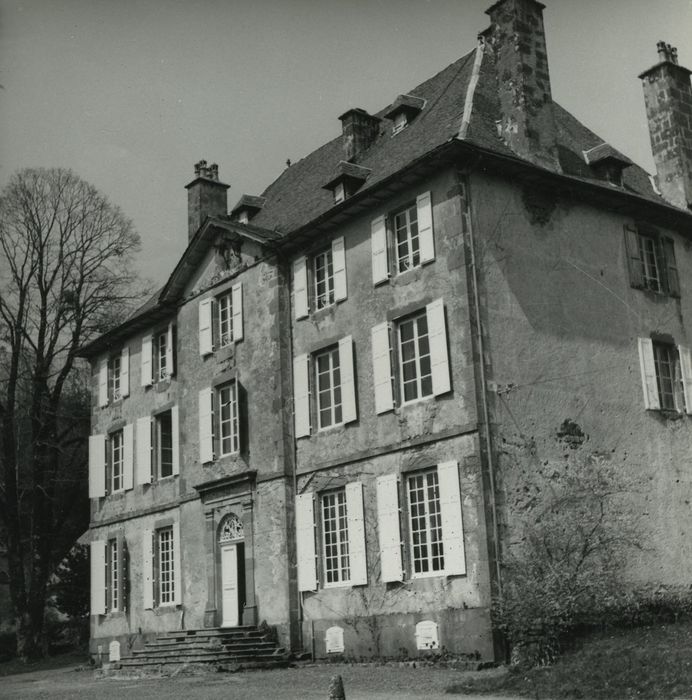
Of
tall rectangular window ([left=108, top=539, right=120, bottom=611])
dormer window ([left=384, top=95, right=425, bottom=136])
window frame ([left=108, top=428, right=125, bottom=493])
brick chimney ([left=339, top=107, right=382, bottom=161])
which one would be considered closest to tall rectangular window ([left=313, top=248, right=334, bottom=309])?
brick chimney ([left=339, top=107, right=382, bottom=161])

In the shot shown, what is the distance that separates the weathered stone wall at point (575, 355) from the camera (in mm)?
16266

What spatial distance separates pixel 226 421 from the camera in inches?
837

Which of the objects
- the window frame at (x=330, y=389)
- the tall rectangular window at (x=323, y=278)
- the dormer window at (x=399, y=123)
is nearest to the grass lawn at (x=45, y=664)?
the window frame at (x=330, y=389)

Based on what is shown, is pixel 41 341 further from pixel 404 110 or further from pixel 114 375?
pixel 404 110

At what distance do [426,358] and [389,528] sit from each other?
114 inches

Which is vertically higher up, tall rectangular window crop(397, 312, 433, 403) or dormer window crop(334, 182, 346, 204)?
dormer window crop(334, 182, 346, 204)

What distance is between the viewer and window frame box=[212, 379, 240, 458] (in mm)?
20670

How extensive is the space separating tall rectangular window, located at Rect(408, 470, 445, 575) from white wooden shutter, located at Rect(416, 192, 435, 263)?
3653 millimetres

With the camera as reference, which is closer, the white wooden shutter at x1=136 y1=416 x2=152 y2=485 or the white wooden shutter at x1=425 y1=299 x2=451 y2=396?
the white wooden shutter at x1=425 y1=299 x2=451 y2=396

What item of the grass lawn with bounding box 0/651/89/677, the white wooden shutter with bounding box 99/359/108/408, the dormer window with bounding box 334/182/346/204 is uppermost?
the dormer window with bounding box 334/182/346/204

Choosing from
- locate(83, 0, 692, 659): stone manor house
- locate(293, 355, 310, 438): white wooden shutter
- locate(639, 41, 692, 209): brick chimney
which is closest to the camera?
locate(83, 0, 692, 659): stone manor house

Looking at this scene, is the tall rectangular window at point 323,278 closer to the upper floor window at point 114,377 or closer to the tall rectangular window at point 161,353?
the tall rectangular window at point 161,353

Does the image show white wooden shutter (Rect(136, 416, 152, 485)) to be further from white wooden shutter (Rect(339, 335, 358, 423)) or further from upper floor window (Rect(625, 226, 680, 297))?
upper floor window (Rect(625, 226, 680, 297))

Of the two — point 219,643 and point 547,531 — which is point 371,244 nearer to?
point 547,531
